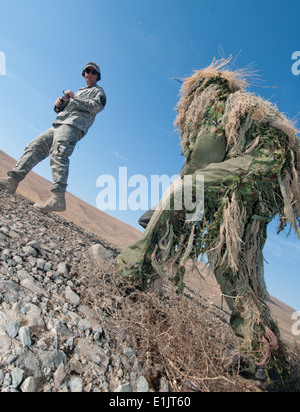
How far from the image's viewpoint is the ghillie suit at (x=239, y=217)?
1506mm

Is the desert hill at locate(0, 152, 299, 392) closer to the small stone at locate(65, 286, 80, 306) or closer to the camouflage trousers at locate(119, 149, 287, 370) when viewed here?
the small stone at locate(65, 286, 80, 306)

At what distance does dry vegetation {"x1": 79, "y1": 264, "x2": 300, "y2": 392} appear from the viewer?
3.79 ft

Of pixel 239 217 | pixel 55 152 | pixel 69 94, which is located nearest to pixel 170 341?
pixel 239 217

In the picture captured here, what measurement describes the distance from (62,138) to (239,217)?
2.41m

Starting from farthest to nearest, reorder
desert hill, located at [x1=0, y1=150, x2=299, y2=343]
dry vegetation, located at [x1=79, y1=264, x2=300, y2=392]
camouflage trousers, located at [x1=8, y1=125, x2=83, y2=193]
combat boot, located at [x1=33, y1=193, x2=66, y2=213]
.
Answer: desert hill, located at [x1=0, y1=150, x2=299, y2=343], combat boot, located at [x1=33, y1=193, x2=66, y2=213], camouflage trousers, located at [x1=8, y1=125, x2=83, y2=193], dry vegetation, located at [x1=79, y1=264, x2=300, y2=392]

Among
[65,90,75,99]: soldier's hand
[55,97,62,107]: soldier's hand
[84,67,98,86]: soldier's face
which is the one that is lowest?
[55,97,62,107]: soldier's hand

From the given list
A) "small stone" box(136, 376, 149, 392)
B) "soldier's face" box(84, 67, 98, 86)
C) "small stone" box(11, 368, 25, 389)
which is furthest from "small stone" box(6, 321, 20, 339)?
"soldier's face" box(84, 67, 98, 86)

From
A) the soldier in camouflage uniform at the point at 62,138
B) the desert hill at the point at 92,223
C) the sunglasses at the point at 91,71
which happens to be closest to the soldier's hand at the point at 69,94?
Answer: the soldier in camouflage uniform at the point at 62,138

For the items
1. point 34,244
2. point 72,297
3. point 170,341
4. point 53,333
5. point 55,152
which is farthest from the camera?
point 55,152

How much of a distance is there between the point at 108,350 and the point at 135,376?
0.54ft

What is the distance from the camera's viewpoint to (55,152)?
3078 mm

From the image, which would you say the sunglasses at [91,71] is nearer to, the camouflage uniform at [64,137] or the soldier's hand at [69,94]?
the camouflage uniform at [64,137]

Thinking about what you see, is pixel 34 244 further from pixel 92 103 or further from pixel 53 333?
pixel 92 103

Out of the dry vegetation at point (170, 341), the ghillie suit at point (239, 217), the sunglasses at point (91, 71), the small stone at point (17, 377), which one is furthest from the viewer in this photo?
the sunglasses at point (91, 71)
